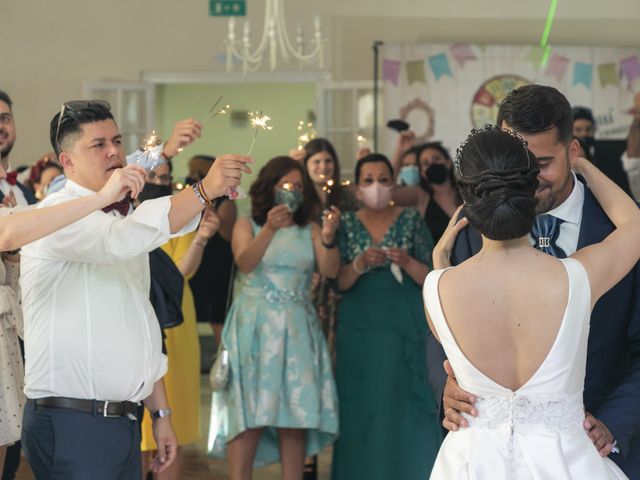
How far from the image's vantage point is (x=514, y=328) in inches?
94.2

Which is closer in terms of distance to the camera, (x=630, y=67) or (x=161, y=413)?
(x=161, y=413)

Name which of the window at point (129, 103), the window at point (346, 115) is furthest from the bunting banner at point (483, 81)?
the window at point (129, 103)

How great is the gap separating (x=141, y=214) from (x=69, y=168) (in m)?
0.37

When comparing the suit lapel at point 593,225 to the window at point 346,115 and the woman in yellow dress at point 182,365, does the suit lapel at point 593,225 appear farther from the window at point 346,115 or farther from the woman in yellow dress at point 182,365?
the window at point 346,115

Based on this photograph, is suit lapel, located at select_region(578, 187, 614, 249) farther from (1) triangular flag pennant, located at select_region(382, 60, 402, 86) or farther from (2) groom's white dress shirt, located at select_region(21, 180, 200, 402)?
(1) triangular flag pennant, located at select_region(382, 60, 402, 86)

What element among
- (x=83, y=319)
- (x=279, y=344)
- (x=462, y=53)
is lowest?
(x=279, y=344)

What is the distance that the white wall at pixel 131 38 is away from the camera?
952 cm

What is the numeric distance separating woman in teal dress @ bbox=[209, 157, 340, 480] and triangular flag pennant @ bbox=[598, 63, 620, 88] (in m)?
4.98

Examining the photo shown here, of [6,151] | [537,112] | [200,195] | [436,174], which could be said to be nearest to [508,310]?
[537,112]

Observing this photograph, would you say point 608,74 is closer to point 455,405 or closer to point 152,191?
point 152,191

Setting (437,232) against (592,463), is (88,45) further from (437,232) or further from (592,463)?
(592,463)

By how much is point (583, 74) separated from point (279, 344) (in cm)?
526

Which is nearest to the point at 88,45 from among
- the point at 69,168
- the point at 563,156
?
the point at 69,168

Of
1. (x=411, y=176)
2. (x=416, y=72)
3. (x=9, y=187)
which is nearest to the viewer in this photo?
(x=9, y=187)
